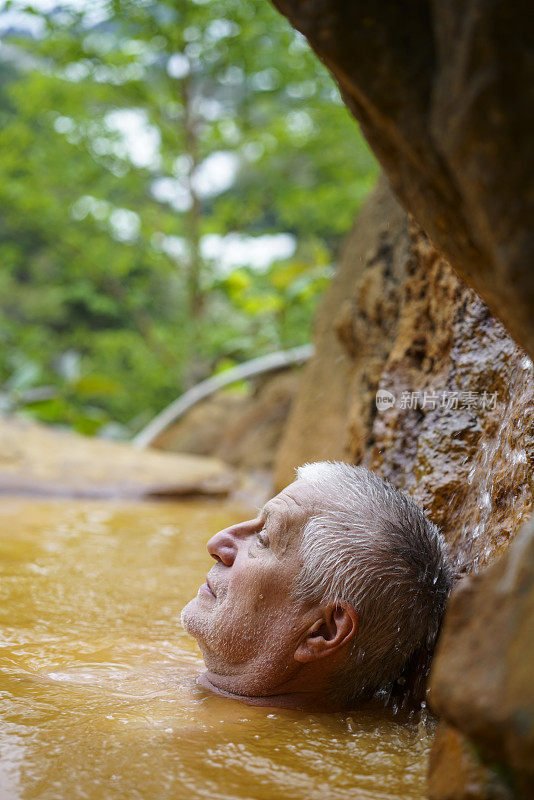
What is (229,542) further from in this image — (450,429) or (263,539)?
(450,429)

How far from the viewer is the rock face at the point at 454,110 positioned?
3.34 feet

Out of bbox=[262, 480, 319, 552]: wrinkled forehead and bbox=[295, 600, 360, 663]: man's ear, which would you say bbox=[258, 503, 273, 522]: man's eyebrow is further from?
A: bbox=[295, 600, 360, 663]: man's ear

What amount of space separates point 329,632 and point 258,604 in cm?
21

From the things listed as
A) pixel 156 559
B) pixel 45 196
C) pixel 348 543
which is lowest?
pixel 156 559

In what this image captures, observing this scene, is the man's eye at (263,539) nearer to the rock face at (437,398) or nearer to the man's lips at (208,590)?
the man's lips at (208,590)

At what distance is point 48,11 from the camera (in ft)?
32.9

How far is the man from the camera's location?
79.2 inches

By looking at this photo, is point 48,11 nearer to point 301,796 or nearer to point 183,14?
point 183,14

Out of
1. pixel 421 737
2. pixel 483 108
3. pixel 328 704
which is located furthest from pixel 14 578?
pixel 483 108

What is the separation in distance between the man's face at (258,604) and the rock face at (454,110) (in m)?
0.94

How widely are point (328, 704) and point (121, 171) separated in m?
11.0

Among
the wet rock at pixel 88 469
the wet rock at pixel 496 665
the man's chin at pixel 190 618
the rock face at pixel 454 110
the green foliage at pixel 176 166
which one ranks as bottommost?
the wet rock at pixel 88 469

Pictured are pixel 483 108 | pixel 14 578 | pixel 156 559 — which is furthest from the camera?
pixel 156 559

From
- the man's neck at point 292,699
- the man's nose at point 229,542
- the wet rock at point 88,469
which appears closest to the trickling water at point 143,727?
the man's neck at point 292,699
